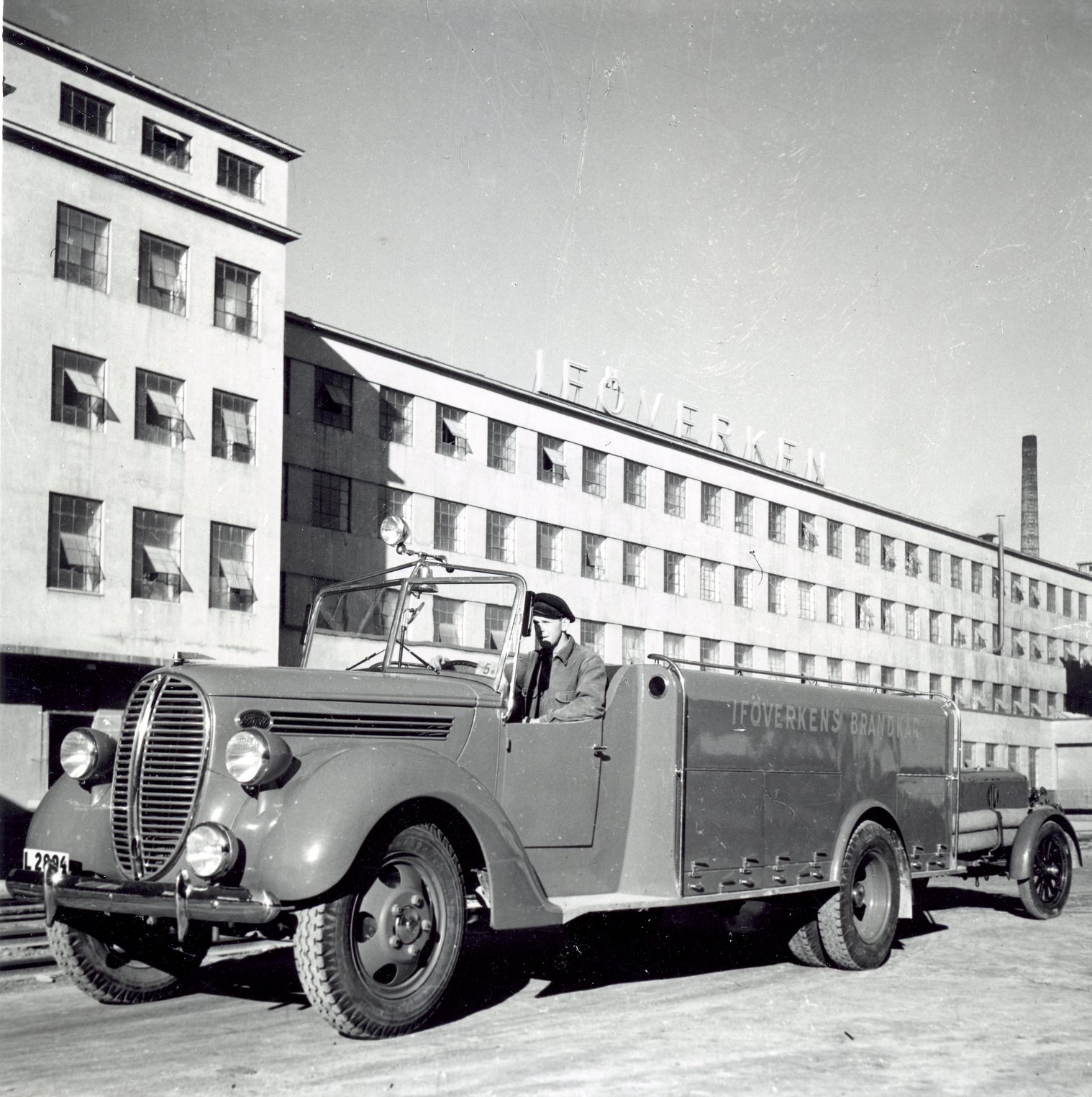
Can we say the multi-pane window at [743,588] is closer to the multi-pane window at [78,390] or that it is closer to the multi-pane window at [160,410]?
the multi-pane window at [160,410]

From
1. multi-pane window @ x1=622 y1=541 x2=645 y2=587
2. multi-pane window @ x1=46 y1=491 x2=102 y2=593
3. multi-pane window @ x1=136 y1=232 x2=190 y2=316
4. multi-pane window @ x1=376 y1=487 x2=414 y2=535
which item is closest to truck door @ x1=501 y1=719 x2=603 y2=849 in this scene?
multi-pane window @ x1=46 y1=491 x2=102 y2=593

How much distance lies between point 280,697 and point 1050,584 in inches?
3128

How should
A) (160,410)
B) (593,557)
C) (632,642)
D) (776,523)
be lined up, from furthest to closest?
(776,523), (632,642), (593,557), (160,410)

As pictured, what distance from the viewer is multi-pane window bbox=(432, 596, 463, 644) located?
27.1 feet

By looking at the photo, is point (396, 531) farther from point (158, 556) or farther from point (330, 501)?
point (330, 501)

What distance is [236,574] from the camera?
3275 centimetres

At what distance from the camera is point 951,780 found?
1120cm

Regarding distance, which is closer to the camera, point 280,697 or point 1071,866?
point 280,697

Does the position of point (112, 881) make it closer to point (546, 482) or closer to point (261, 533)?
point (261, 533)

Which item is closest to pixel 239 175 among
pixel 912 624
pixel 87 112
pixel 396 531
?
pixel 87 112

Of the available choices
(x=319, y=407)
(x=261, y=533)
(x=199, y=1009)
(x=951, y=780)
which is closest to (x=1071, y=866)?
(x=951, y=780)

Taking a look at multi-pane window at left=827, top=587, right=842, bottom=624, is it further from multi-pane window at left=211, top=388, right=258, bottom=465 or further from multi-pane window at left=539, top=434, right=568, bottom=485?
multi-pane window at left=211, top=388, right=258, bottom=465

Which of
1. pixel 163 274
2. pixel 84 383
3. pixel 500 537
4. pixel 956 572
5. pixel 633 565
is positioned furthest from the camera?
pixel 956 572

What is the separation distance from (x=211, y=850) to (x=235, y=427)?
27.9 metres
